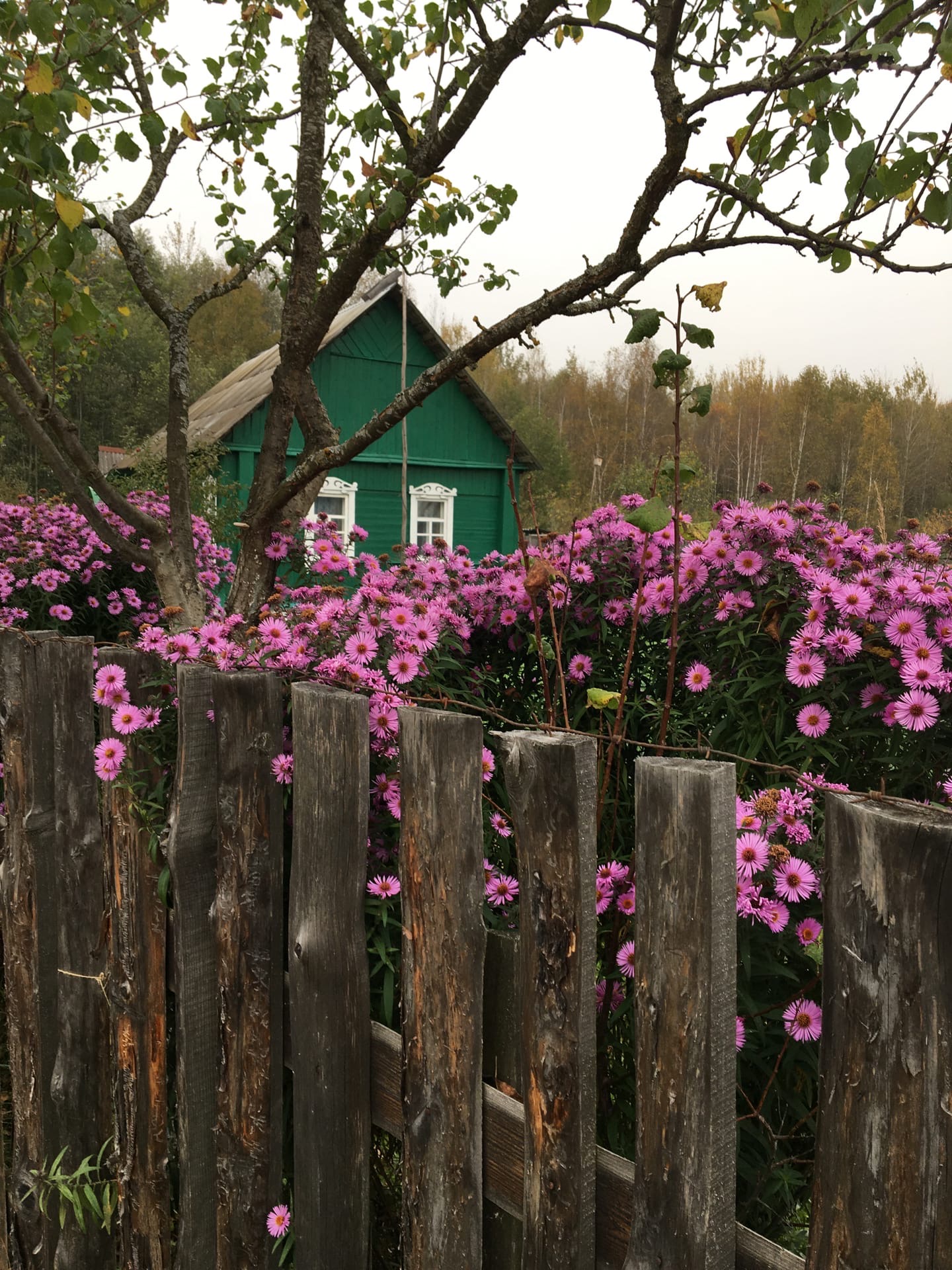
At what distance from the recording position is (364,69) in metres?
3.18

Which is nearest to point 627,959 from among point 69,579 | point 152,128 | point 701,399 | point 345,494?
point 701,399

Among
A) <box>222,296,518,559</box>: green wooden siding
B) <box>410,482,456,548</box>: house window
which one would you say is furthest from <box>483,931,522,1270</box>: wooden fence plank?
<box>410,482,456,548</box>: house window

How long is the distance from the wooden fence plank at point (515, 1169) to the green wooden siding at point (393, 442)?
14941 mm

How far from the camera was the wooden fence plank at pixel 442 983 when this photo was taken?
1245 mm

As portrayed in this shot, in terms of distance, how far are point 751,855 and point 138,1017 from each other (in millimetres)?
1307

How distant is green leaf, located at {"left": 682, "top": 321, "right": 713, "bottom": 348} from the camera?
5.46 ft

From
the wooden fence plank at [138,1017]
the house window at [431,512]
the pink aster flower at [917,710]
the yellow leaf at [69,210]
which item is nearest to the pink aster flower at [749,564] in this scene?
the pink aster flower at [917,710]

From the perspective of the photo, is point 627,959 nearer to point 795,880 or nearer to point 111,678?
point 795,880

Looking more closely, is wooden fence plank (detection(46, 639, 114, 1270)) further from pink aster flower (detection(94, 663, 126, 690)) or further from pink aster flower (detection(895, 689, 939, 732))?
pink aster flower (detection(895, 689, 939, 732))

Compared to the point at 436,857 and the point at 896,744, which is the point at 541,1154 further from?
the point at 896,744

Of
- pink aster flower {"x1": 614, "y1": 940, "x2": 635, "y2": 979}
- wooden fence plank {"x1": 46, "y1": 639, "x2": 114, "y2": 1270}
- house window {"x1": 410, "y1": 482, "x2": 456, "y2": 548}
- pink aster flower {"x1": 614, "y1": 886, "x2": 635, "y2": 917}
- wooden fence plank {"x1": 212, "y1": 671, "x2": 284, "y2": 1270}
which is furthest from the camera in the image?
house window {"x1": 410, "y1": 482, "x2": 456, "y2": 548}

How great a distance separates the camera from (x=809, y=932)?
129cm

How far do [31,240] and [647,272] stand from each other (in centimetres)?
173

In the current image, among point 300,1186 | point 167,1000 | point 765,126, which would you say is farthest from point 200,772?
point 765,126
